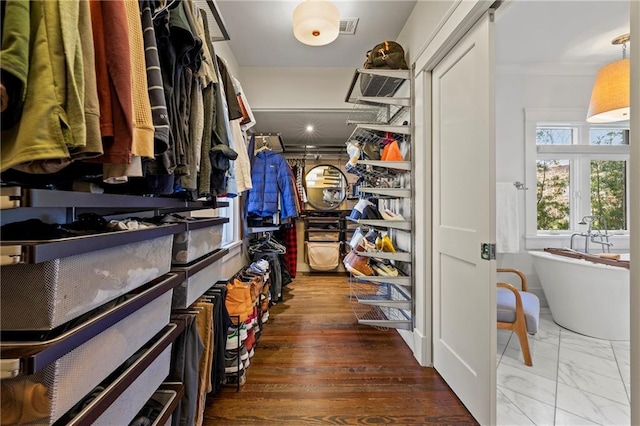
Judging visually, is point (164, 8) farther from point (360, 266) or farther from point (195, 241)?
point (360, 266)

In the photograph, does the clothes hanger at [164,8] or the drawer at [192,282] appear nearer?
the clothes hanger at [164,8]

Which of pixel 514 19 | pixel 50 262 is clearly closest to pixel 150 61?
pixel 50 262

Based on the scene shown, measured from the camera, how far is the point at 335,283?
4262 millimetres

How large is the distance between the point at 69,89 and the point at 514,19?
3.00 metres

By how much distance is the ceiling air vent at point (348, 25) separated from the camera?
2309mm

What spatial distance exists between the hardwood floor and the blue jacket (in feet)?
4.11

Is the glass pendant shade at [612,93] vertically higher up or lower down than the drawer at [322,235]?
higher up

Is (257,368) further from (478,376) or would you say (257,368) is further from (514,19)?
(514,19)

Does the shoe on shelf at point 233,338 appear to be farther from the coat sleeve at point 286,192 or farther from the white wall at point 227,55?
the white wall at point 227,55

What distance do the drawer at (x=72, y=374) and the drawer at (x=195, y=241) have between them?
353 millimetres

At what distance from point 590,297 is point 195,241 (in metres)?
3.06

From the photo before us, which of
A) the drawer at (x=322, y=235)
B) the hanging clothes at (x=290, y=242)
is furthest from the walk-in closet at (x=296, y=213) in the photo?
the drawer at (x=322, y=235)

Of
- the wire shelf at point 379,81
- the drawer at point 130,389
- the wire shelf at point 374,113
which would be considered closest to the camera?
the drawer at point 130,389

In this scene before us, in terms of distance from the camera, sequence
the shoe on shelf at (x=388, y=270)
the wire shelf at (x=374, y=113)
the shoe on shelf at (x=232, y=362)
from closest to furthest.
→ the shoe on shelf at (x=232, y=362), the shoe on shelf at (x=388, y=270), the wire shelf at (x=374, y=113)
